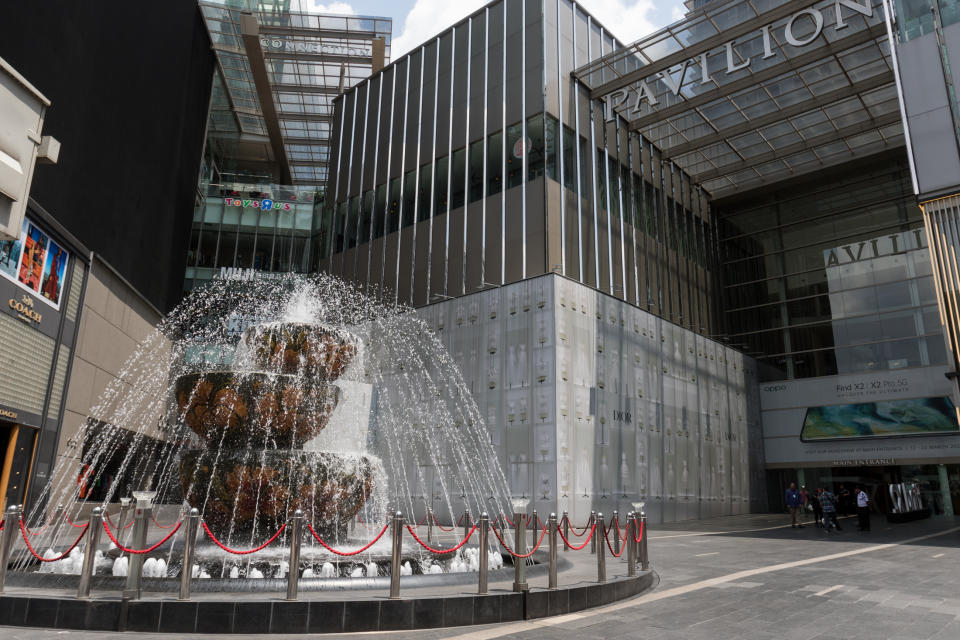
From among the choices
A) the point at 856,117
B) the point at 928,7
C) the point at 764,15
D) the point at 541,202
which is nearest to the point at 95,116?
the point at 541,202

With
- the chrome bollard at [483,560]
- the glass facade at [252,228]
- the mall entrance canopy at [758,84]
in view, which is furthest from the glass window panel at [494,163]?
the chrome bollard at [483,560]

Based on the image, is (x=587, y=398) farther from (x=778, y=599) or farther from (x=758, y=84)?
(x=758, y=84)

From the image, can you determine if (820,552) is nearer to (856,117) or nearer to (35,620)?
(35,620)

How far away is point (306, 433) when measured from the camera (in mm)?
9938

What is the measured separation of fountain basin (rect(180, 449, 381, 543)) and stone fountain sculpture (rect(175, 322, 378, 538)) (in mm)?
14

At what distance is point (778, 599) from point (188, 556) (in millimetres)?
7060

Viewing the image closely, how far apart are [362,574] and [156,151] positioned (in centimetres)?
2239

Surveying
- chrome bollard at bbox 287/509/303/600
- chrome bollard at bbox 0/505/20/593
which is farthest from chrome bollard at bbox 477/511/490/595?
chrome bollard at bbox 0/505/20/593

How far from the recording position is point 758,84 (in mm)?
25094

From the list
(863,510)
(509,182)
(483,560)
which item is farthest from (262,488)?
(863,510)

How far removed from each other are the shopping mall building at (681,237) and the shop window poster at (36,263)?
12161mm

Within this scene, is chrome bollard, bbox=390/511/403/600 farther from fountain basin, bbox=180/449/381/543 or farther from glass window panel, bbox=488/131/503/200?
glass window panel, bbox=488/131/503/200

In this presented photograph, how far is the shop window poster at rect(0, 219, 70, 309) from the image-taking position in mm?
15688

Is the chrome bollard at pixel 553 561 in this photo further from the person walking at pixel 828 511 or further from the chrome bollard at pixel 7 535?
the person walking at pixel 828 511
